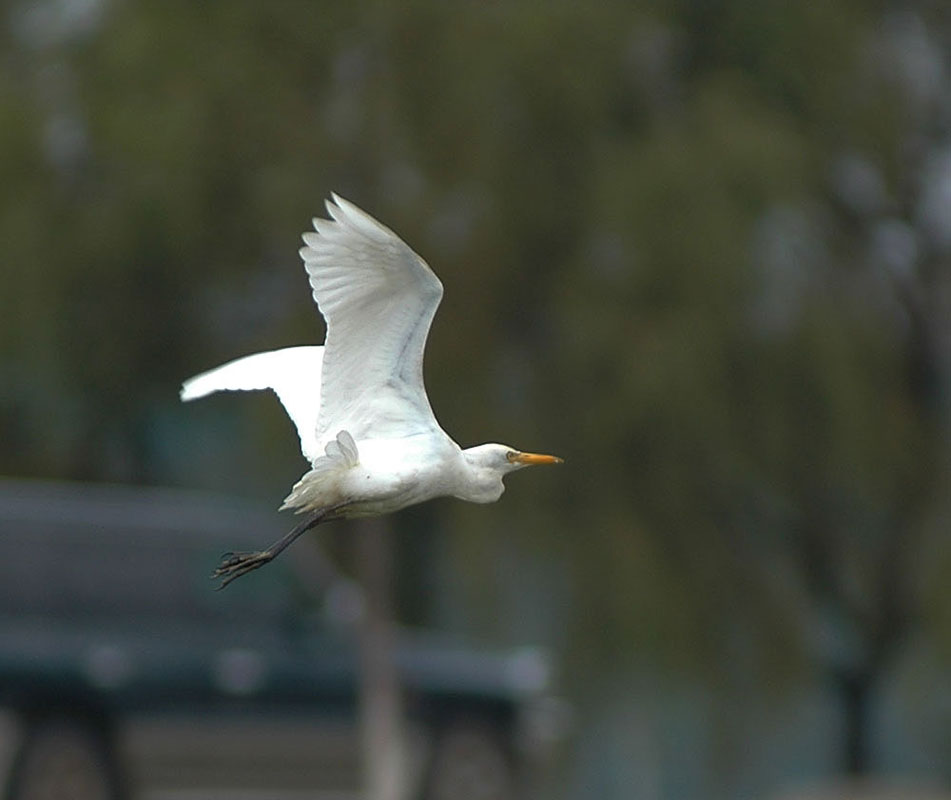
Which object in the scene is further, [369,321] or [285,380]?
[285,380]

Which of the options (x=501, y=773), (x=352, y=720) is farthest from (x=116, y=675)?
(x=501, y=773)

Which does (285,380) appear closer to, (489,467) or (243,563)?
(243,563)

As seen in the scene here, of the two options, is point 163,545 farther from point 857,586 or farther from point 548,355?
point 857,586

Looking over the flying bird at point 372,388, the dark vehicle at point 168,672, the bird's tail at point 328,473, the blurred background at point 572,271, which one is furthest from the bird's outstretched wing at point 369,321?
the blurred background at point 572,271

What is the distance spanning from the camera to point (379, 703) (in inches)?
460

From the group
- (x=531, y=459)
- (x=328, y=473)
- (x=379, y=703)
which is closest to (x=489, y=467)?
(x=531, y=459)

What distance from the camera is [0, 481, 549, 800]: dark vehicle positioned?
1094 cm

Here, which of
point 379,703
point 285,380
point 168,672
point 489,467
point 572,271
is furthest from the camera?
point 572,271

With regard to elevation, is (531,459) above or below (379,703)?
above

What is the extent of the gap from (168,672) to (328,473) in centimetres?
585

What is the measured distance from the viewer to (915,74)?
1424cm

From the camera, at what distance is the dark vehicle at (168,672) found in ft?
35.9

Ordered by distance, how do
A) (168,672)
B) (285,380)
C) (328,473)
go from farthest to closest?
1. (168,672)
2. (285,380)
3. (328,473)

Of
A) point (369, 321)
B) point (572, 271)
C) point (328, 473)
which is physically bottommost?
point (328, 473)
